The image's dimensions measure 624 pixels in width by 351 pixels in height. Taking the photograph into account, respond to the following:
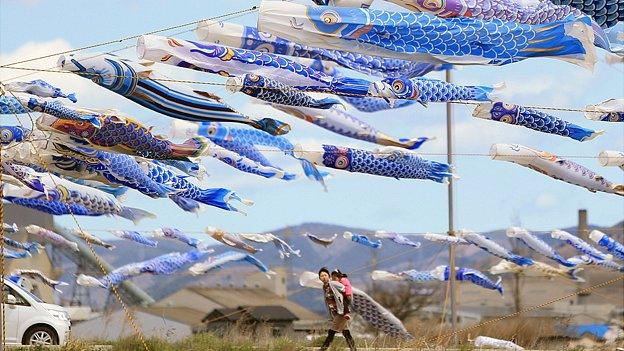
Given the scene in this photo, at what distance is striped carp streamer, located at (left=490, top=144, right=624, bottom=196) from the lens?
35.2 meters

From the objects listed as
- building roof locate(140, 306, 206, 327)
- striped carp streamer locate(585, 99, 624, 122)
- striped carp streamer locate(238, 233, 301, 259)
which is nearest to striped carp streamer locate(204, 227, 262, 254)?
striped carp streamer locate(238, 233, 301, 259)

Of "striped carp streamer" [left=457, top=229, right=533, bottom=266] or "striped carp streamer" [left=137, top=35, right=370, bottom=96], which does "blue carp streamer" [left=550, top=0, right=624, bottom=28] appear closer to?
"striped carp streamer" [left=137, top=35, right=370, bottom=96]

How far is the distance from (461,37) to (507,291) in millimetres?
82508

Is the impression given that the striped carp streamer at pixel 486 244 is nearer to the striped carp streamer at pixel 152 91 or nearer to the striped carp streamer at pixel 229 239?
the striped carp streamer at pixel 229 239

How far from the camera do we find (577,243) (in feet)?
171

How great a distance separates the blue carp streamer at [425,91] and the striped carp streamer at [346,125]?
16.1 feet

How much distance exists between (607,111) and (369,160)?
6782 millimetres

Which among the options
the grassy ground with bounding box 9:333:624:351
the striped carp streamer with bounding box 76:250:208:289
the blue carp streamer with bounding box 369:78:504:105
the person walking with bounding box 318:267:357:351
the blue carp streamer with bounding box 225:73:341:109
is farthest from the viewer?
the striped carp streamer with bounding box 76:250:208:289

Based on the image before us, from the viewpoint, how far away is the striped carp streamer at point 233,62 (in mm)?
29609

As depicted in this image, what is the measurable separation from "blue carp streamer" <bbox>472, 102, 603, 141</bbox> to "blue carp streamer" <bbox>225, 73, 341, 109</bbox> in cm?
316

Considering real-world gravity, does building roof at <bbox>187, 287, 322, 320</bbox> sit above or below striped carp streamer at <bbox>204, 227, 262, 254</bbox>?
below

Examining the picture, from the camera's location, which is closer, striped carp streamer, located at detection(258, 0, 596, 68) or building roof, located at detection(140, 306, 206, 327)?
striped carp streamer, located at detection(258, 0, 596, 68)

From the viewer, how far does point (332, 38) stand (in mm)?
26953

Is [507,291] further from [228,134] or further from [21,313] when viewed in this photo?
[21,313]
